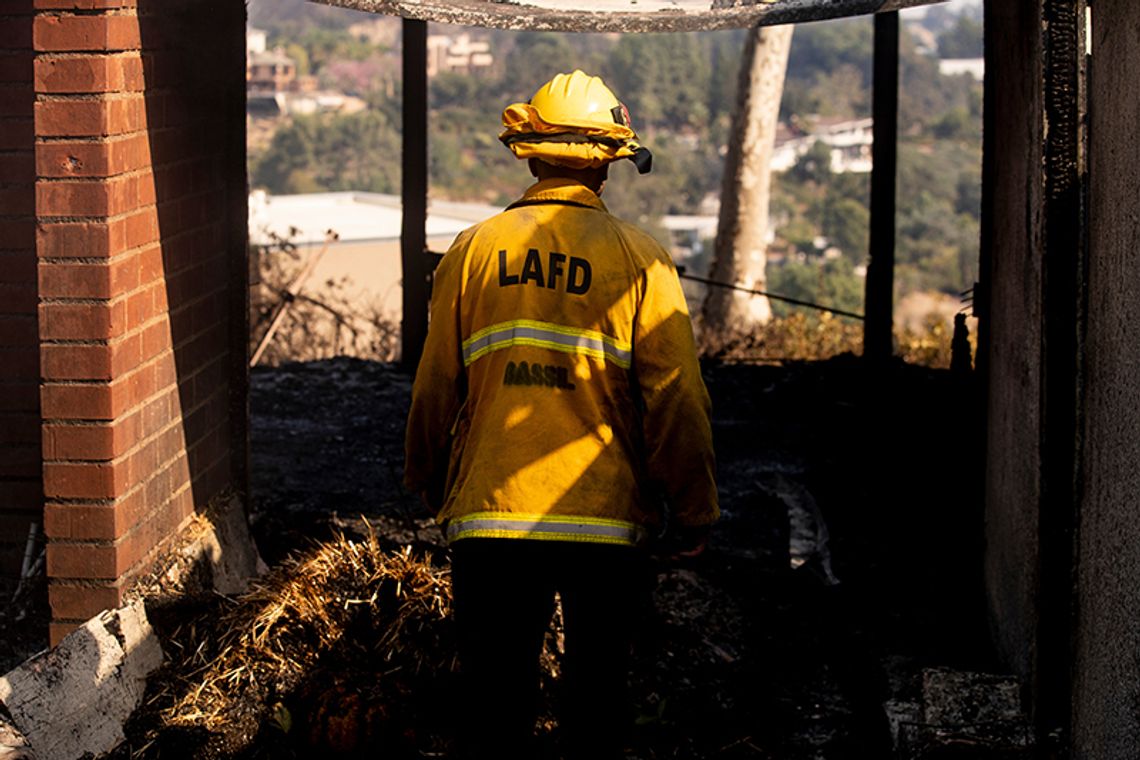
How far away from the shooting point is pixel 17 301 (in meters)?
5.00

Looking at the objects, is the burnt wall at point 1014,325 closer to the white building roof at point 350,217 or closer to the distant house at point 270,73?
the white building roof at point 350,217

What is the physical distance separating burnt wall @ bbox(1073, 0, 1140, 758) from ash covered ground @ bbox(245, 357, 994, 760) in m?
1.47

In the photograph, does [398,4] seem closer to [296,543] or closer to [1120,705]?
[296,543]

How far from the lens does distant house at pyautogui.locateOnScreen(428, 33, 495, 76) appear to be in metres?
85.5

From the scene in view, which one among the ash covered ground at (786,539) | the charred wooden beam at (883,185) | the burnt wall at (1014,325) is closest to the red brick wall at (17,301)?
the ash covered ground at (786,539)

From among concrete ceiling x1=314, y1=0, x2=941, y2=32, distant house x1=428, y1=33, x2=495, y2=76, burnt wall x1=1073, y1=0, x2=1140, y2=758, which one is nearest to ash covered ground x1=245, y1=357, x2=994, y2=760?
burnt wall x1=1073, y1=0, x2=1140, y2=758

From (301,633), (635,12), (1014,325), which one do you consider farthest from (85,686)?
(635,12)

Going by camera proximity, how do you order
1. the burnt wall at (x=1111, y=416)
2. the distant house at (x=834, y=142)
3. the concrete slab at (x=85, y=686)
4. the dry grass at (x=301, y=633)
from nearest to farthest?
the burnt wall at (x=1111, y=416) < the concrete slab at (x=85, y=686) < the dry grass at (x=301, y=633) < the distant house at (x=834, y=142)

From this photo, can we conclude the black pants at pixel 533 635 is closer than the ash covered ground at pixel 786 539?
Yes

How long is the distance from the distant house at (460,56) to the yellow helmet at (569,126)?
79.4m

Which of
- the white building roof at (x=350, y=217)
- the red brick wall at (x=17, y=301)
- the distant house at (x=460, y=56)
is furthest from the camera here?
the distant house at (x=460, y=56)

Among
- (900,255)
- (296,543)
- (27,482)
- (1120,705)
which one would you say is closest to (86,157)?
(27,482)

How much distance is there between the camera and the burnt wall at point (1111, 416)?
3.30 m

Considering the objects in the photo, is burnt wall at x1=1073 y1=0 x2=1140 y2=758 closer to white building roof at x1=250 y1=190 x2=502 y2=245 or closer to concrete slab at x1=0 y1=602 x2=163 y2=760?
concrete slab at x1=0 y1=602 x2=163 y2=760
